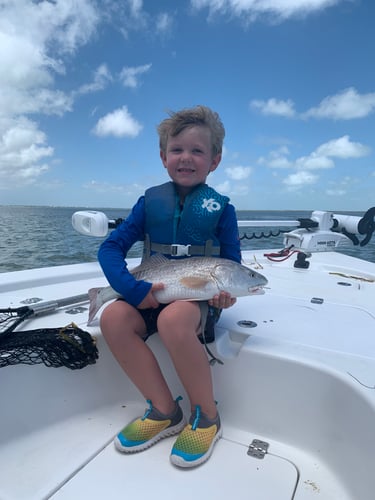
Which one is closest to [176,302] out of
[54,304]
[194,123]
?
[54,304]

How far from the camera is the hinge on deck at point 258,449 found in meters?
1.76

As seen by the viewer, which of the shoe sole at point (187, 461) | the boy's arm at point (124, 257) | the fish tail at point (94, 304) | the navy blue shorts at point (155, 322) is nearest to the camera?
the shoe sole at point (187, 461)

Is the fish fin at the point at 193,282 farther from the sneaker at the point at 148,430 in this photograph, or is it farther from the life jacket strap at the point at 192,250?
the sneaker at the point at 148,430

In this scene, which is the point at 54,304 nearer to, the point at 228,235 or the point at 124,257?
the point at 124,257

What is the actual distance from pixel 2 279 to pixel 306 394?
270cm

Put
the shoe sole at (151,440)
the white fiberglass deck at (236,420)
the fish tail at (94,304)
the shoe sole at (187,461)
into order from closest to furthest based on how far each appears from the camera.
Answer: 1. the white fiberglass deck at (236,420)
2. the shoe sole at (187,461)
3. the shoe sole at (151,440)
4. the fish tail at (94,304)

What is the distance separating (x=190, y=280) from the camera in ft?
6.29

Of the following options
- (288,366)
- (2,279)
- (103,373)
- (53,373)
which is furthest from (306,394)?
(2,279)

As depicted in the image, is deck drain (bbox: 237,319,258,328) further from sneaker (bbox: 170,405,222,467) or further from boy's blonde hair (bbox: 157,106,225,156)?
boy's blonde hair (bbox: 157,106,225,156)

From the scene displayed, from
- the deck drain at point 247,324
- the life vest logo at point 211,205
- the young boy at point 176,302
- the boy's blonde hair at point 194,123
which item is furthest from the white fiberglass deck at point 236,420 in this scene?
the boy's blonde hair at point 194,123

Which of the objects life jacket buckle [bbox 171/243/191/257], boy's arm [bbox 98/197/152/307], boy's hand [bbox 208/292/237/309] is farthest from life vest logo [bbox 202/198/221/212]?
boy's hand [bbox 208/292/237/309]

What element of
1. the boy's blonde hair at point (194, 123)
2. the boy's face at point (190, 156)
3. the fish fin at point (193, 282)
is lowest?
the fish fin at point (193, 282)

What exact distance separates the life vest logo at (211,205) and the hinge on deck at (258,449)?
4.59 ft

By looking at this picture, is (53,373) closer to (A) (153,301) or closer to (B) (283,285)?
(A) (153,301)
